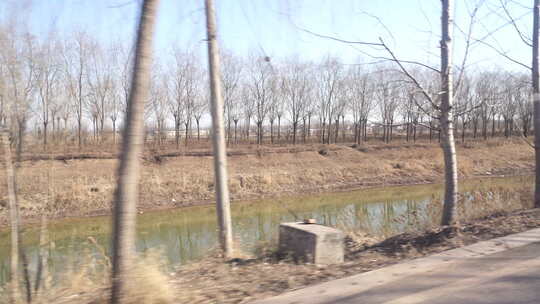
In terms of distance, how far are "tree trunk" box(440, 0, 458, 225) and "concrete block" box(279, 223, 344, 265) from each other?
2868 millimetres

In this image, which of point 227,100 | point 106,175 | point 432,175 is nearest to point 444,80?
point 106,175

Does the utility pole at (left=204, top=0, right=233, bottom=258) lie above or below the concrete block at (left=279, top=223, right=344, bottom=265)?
above

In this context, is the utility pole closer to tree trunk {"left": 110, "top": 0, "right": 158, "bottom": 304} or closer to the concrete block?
the concrete block

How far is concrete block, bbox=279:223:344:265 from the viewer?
6117 millimetres

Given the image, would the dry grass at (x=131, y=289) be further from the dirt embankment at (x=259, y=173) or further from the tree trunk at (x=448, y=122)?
the dirt embankment at (x=259, y=173)

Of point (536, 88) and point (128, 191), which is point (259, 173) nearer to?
point (536, 88)

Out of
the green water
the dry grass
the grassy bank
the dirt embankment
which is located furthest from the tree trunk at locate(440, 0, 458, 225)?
the dirt embankment

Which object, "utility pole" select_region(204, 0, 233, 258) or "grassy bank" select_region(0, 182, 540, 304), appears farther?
"utility pole" select_region(204, 0, 233, 258)

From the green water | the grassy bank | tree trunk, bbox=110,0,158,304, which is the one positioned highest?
tree trunk, bbox=110,0,158,304

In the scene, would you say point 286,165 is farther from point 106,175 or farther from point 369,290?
point 369,290

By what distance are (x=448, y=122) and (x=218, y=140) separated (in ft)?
13.6

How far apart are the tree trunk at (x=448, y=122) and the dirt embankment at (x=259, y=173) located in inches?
535

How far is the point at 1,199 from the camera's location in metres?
18.7

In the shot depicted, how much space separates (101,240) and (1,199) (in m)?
7.37
